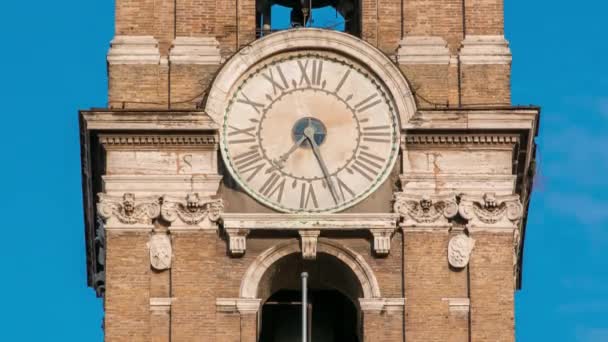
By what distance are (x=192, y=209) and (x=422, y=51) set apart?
15.1 feet

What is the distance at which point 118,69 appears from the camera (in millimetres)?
58812

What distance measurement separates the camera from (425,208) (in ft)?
189

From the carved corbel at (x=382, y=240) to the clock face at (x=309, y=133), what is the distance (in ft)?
2.23

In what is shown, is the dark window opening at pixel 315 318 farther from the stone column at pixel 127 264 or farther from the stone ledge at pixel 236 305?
the stone column at pixel 127 264

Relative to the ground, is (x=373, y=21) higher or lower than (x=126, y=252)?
higher

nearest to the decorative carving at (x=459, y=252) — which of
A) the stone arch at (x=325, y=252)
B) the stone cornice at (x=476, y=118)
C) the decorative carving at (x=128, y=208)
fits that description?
the stone arch at (x=325, y=252)

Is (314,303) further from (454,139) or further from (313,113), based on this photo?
(454,139)

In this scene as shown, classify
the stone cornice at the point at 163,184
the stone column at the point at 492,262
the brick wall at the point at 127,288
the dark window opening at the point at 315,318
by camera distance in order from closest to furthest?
the brick wall at the point at 127,288
the stone column at the point at 492,262
the stone cornice at the point at 163,184
the dark window opening at the point at 315,318

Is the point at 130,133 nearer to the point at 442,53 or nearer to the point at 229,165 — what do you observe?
the point at 229,165

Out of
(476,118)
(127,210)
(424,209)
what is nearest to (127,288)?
(127,210)

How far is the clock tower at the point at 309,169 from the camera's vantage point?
5728 centimetres

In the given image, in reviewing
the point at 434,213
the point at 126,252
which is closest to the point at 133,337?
the point at 126,252

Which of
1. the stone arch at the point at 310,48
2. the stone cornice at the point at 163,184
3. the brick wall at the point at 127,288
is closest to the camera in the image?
the brick wall at the point at 127,288

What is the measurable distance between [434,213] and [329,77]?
2.87m
